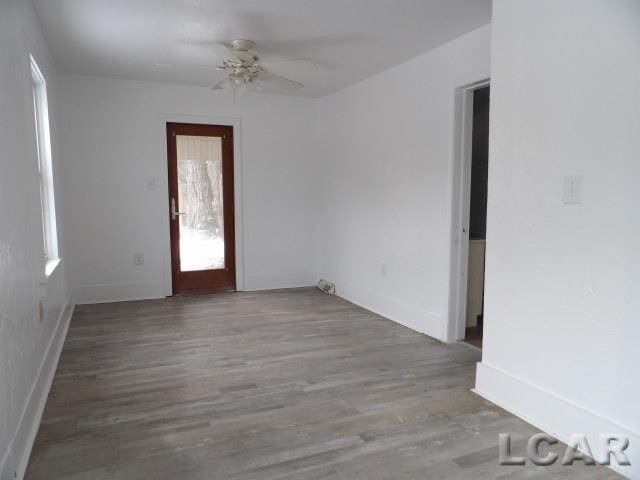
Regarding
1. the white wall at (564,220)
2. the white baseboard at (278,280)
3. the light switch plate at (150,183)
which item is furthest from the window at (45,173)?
the white wall at (564,220)

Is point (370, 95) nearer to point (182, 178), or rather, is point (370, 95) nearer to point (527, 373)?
point (182, 178)

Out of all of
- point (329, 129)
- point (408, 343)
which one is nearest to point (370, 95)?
point (329, 129)

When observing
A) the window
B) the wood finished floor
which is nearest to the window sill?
the window

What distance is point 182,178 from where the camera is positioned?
17.0ft

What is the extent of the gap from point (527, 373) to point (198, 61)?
3.64 meters

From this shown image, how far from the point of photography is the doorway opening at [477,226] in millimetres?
3908

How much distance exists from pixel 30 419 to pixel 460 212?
3.11m

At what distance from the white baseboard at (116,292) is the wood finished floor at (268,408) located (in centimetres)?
85

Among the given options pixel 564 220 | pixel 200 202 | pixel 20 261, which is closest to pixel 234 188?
pixel 200 202

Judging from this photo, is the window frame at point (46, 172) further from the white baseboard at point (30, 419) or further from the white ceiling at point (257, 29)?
the white baseboard at point (30, 419)

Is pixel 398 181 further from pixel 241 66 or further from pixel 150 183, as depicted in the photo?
pixel 150 183

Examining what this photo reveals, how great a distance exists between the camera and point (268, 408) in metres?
2.48

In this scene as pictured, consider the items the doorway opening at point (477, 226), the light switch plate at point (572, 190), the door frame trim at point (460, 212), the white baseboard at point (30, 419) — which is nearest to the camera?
the white baseboard at point (30, 419)

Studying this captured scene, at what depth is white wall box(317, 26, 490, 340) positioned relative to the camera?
3584 mm
